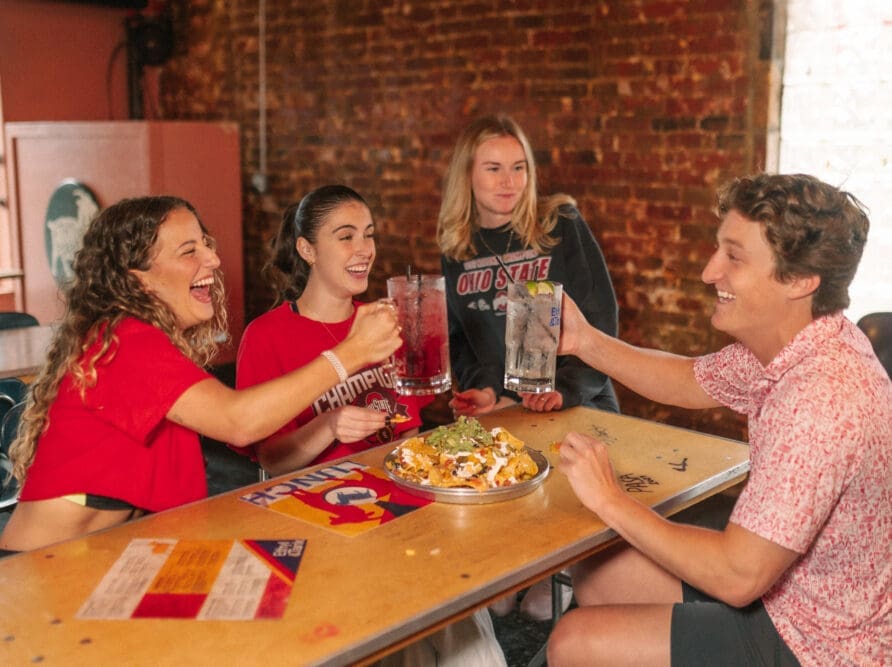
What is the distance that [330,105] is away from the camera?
18.0 feet

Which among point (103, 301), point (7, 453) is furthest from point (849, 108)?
point (7, 453)

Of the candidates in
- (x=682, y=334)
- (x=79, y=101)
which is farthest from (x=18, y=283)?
(x=682, y=334)

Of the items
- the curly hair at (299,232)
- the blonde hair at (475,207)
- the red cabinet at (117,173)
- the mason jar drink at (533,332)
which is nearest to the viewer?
the mason jar drink at (533,332)

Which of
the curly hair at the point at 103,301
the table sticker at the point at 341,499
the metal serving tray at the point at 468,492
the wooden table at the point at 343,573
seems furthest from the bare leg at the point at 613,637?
the curly hair at the point at 103,301

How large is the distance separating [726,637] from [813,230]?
0.76 meters

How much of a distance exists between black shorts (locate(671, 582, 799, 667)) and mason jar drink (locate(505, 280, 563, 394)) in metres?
0.63

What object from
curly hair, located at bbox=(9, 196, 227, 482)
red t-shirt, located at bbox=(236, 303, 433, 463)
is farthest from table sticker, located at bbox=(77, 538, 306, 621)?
red t-shirt, located at bbox=(236, 303, 433, 463)

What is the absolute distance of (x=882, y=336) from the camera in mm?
2562

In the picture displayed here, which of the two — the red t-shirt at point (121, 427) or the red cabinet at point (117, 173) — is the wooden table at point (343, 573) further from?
the red cabinet at point (117, 173)

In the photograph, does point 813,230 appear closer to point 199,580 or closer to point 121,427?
point 199,580

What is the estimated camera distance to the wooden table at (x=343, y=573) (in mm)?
1378

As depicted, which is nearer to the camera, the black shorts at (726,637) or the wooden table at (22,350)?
the black shorts at (726,637)

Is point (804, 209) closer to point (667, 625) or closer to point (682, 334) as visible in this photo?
point (667, 625)

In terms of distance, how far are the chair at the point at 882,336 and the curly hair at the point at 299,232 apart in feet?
4.67
